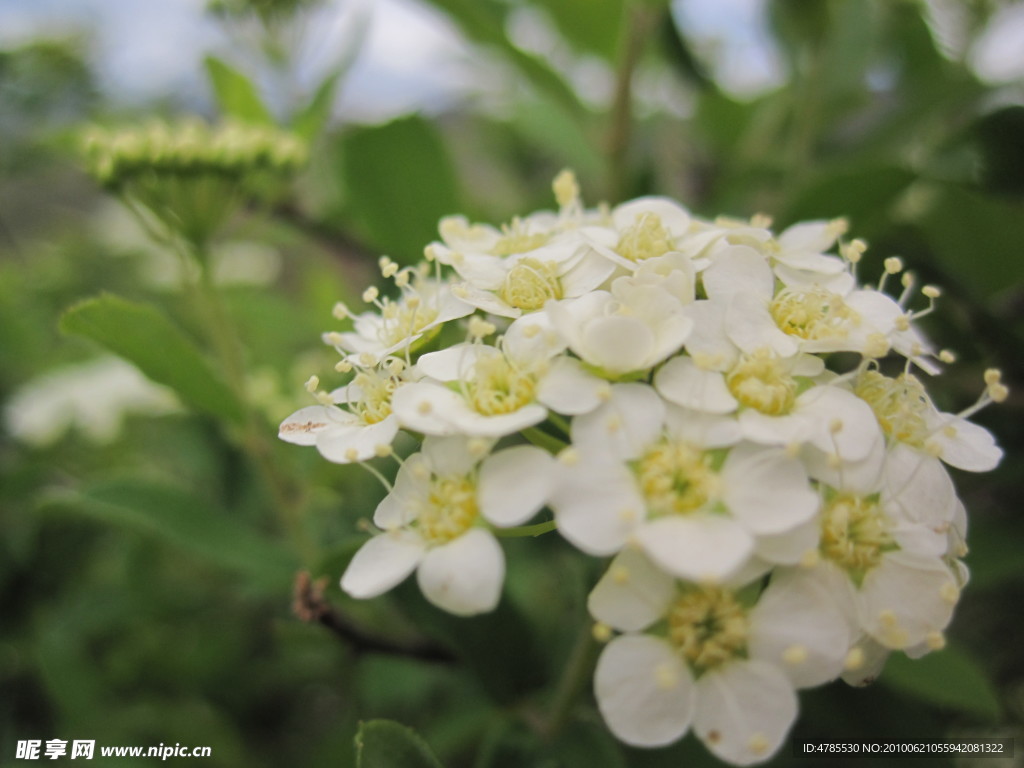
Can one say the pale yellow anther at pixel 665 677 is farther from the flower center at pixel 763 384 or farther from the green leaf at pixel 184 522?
the green leaf at pixel 184 522

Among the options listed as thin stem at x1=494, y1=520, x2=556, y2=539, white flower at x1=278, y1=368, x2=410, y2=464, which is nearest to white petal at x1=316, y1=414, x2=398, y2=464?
white flower at x1=278, y1=368, x2=410, y2=464

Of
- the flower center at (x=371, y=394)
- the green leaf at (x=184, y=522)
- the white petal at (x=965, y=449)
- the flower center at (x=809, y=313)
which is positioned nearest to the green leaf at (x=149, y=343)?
the green leaf at (x=184, y=522)

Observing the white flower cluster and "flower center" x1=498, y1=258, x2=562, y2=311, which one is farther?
"flower center" x1=498, y1=258, x2=562, y2=311

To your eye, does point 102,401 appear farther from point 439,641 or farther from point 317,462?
point 439,641

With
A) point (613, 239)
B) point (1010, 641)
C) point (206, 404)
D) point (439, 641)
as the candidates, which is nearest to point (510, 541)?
point (439, 641)

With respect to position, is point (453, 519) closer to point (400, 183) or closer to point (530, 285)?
point (530, 285)

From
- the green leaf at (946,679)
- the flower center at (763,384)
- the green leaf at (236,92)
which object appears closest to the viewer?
the flower center at (763,384)

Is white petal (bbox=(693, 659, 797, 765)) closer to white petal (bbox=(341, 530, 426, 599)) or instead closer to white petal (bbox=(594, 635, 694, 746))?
white petal (bbox=(594, 635, 694, 746))
